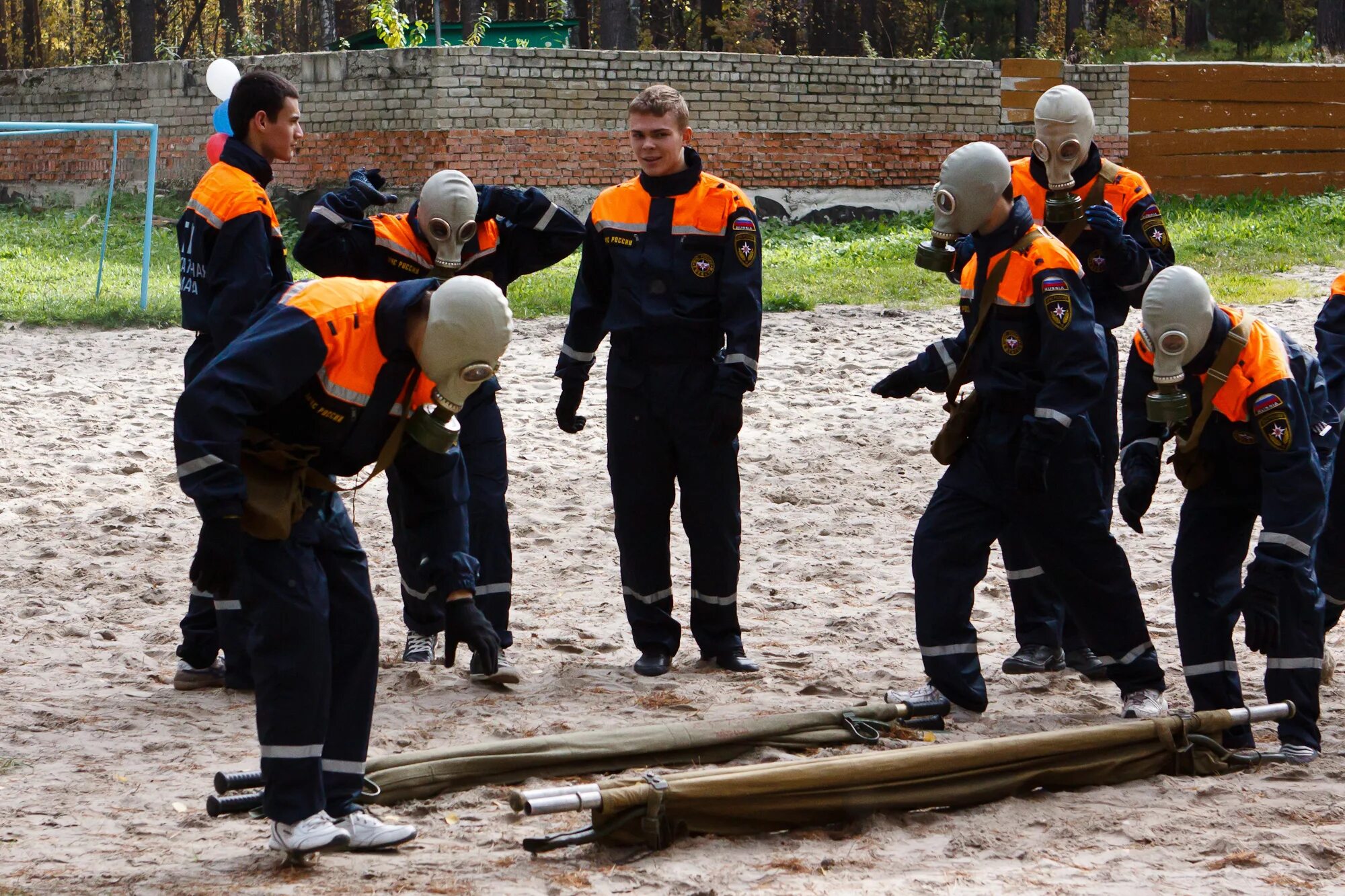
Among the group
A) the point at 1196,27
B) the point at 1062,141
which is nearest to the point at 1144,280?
the point at 1062,141

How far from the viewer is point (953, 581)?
17.1ft

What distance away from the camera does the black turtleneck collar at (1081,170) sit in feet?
19.8

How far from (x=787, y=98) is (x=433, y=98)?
4.27 meters

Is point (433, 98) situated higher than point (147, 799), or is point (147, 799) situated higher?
point (433, 98)

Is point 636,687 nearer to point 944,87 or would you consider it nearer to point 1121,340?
point 1121,340

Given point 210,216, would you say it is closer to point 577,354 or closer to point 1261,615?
point 577,354

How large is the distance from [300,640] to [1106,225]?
11.6 ft

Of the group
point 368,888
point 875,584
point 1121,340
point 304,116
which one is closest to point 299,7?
point 304,116

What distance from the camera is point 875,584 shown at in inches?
289

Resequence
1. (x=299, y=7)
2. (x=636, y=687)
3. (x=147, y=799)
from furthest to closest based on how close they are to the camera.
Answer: (x=299, y=7) → (x=636, y=687) → (x=147, y=799)

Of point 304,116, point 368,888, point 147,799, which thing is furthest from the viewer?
point 304,116

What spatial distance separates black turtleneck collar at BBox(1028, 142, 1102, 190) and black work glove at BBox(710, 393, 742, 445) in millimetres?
1545

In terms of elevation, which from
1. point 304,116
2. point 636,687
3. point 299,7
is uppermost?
point 299,7

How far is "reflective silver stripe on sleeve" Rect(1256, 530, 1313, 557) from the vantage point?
467 centimetres
